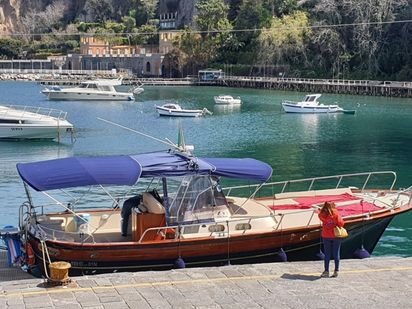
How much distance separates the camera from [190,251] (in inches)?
704

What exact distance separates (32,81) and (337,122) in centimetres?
9035

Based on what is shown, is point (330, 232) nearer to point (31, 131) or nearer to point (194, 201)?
point (194, 201)

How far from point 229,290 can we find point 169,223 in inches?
151

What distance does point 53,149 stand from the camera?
47406 mm

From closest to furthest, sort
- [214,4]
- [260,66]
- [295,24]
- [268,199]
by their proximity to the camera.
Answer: [268,199] → [295,24] → [260,66] → [214,4]

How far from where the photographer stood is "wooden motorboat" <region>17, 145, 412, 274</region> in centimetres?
1745

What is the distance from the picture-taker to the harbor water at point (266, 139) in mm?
37031

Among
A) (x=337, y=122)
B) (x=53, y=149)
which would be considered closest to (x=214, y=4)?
(x=337, y=122)

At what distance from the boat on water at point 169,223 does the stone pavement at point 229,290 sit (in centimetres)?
178

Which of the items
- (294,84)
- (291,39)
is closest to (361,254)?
(294,84)

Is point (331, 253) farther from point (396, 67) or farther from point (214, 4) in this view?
point (214, 4)

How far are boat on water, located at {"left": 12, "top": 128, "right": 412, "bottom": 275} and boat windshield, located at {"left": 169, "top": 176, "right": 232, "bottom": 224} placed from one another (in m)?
0.03

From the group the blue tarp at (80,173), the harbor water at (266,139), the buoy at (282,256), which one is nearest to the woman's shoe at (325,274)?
the buoy at (282,256)

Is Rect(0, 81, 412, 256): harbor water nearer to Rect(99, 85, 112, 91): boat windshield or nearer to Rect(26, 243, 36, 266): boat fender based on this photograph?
Rect(99, 85, 112, 91): boat windshield
